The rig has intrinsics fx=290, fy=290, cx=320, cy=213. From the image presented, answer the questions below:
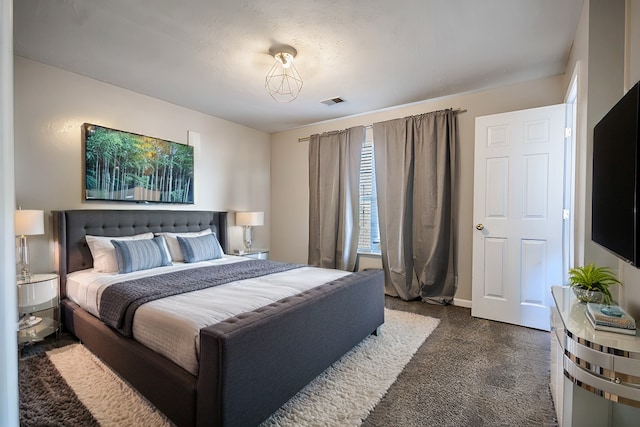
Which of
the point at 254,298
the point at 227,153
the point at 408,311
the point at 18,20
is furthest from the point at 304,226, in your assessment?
the point at 18,20

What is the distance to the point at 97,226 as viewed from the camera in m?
2.97

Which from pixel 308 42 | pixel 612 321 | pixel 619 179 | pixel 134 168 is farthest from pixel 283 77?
pixel 612 321

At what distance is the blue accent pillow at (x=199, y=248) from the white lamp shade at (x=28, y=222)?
1192 mm

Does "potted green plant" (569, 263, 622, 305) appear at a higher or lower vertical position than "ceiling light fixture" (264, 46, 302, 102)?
lower

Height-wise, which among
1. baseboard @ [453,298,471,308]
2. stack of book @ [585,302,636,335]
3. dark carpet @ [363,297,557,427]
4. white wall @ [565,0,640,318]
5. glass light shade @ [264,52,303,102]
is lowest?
dark carpet @ [363,297,557,427]

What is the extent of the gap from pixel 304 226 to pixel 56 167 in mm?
3117

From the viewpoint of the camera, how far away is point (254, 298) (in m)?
1.91

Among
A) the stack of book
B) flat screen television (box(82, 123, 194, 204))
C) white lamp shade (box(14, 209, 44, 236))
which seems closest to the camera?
the stack of book

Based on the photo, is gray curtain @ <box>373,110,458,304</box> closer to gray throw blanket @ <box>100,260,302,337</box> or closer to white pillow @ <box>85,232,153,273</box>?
gray throw blanket @ <box>100,260,302,337</box>

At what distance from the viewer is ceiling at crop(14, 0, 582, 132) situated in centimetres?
201

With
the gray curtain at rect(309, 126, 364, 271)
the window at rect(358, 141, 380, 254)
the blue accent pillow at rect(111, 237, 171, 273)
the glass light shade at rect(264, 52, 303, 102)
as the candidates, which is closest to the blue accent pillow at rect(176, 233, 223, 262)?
the blue accent pillow at rect(111, 237, 171, 273)

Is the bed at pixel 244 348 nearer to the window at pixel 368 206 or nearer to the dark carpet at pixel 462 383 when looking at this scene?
the dark carpet at pixel 462 383

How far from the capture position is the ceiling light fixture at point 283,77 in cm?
251

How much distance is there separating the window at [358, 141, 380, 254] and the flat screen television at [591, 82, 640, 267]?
2696mm
